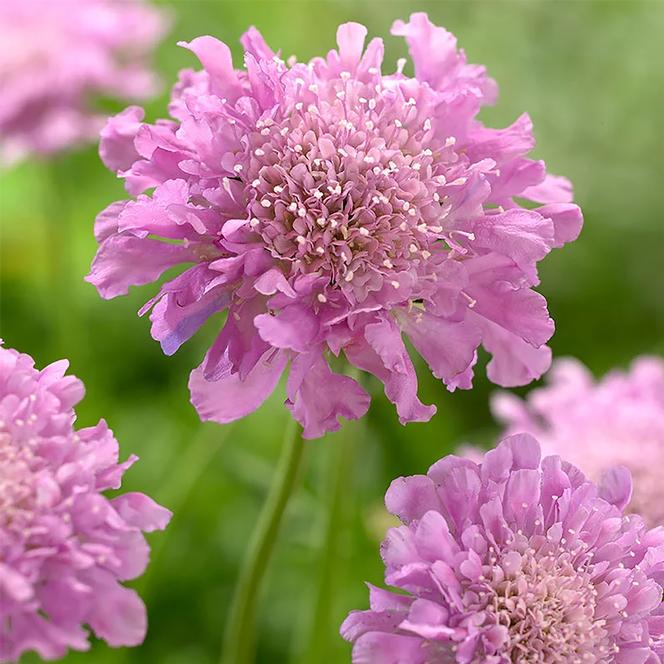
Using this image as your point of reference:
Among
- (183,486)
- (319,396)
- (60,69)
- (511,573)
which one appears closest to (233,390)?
(319,396)

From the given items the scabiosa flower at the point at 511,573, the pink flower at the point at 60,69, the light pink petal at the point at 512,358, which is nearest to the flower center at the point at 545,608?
the scabiosa flower at the point at 511,573

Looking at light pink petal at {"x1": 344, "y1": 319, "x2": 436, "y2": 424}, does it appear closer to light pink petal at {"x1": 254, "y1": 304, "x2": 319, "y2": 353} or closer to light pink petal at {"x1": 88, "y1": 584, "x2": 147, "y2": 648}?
light pink petal at {"x1": 254, "y1": 304, "x2": 319, "y2": 353}

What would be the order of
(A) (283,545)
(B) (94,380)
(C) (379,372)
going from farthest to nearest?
(B) (94,380) → (A) (283,545) → (C) (379,372)

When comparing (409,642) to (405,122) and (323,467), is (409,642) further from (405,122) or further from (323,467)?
(323,467)

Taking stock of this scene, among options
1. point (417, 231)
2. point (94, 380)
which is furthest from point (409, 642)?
point (94, 380)

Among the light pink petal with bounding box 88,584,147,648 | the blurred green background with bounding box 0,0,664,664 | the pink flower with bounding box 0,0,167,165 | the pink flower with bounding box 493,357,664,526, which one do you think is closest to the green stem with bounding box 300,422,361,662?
the blurred green background with bounding box 0,0,664,664
